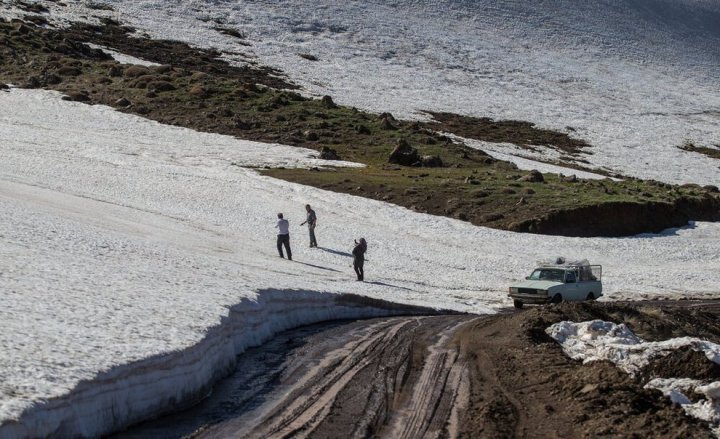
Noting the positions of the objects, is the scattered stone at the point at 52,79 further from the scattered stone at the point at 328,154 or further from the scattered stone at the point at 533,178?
the scattered stone at the point at 533,178

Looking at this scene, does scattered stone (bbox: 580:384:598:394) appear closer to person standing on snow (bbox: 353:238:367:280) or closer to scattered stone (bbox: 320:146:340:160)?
person standing on snow (bbox: 353:238:367:280)

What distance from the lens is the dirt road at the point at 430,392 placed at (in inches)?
452

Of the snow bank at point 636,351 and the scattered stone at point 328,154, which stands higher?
the snow bank at point 636,351

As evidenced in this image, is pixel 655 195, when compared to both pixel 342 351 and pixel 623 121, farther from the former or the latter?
pixel 623 121

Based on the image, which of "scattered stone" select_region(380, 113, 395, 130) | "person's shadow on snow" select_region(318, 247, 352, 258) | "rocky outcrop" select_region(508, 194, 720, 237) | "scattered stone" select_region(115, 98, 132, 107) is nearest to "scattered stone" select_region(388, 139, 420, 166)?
"scattered stone" select_region(380, 113, 395, 130)

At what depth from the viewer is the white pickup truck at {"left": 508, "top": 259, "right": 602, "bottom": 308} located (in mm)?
29950

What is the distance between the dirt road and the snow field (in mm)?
788

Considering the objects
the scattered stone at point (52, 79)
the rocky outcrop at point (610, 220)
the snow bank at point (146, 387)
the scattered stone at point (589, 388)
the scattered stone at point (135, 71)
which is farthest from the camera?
the scattered stone at point (135, 71)

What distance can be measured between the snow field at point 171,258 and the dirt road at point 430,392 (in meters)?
0.79

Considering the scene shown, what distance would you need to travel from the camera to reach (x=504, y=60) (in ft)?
393

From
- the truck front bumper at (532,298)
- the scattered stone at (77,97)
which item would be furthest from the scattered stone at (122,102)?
the truck front bumper at (532,298)

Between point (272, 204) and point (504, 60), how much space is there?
3184 inches

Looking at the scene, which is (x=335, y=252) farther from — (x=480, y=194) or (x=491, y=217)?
(x=480, y=194)

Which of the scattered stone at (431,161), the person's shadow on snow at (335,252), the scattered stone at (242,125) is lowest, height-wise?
the person's shadow on snow at (335,252)
